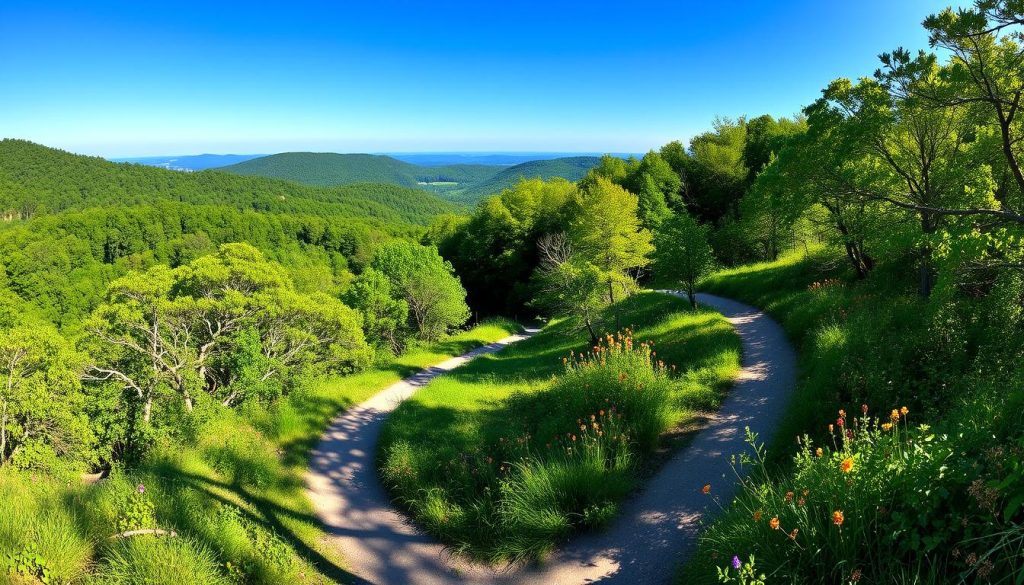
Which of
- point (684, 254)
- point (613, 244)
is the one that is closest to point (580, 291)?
point (613, 244)

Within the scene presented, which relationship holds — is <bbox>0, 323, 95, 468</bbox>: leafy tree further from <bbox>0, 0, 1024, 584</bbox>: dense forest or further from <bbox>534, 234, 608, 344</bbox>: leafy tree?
<bbox>534, 234, 608, 344</bbox>: leafy tree

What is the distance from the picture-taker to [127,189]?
14138 cm

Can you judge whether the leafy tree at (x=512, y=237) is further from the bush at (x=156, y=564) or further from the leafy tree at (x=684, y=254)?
the bush at (x=156, y=564)

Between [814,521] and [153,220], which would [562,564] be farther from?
[153,220]

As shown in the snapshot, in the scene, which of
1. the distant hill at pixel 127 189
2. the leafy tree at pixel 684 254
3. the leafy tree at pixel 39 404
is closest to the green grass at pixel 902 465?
the leafy tree at pixel 684 254

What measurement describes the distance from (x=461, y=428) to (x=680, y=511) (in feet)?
19.1

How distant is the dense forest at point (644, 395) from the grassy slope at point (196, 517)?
4 cm

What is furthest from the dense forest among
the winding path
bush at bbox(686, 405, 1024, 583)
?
the winding path

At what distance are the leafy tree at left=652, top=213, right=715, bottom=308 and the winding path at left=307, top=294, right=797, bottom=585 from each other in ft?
27.3

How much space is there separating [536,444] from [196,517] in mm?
5103

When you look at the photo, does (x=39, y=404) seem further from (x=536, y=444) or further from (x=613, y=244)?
(x=613, y=244)

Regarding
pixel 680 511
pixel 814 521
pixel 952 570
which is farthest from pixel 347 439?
pixel 952 570

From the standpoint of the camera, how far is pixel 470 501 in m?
7.20

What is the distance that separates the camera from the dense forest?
11.6ft
